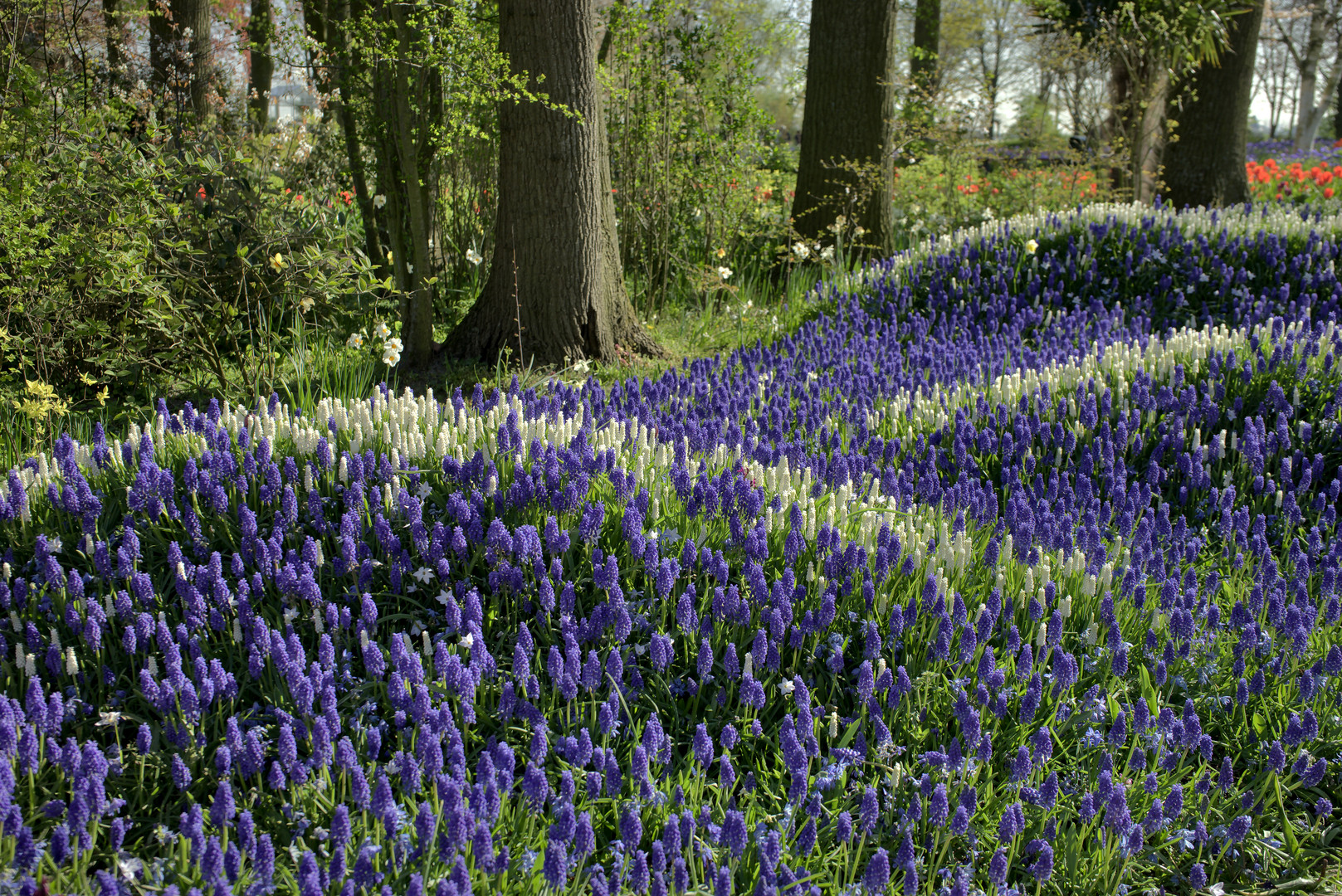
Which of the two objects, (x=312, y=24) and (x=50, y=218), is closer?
(x=50, y=218)

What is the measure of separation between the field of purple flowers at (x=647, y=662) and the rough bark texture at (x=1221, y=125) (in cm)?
911

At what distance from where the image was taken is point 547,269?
24.0ft

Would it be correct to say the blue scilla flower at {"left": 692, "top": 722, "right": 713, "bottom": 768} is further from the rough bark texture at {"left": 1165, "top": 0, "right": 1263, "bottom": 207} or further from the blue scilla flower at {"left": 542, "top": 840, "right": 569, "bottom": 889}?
the rough bark texture at {"left": 1165, "top": 0, "right": 1263, "bottom": 207}

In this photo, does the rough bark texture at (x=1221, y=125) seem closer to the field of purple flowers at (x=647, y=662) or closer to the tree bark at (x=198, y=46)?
the field of purple flowers at (x=647, y=662)

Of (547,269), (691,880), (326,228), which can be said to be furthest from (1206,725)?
(326,228)

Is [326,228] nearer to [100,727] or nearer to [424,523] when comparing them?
[424,523]

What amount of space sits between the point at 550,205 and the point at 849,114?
4.53m

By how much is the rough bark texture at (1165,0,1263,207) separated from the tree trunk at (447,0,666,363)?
9288 millimetres

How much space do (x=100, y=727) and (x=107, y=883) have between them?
3.18ft

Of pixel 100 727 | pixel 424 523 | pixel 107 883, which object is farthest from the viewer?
pixel 424 523

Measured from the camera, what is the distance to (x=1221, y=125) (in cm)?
1296

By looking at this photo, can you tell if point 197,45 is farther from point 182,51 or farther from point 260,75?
point 260,75

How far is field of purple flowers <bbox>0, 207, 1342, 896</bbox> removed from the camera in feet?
8.38

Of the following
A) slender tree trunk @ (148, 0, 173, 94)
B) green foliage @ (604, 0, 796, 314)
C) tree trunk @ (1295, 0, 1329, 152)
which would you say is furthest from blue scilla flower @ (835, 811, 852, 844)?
tree trunk @ (1295, 0, 1329, 152)
